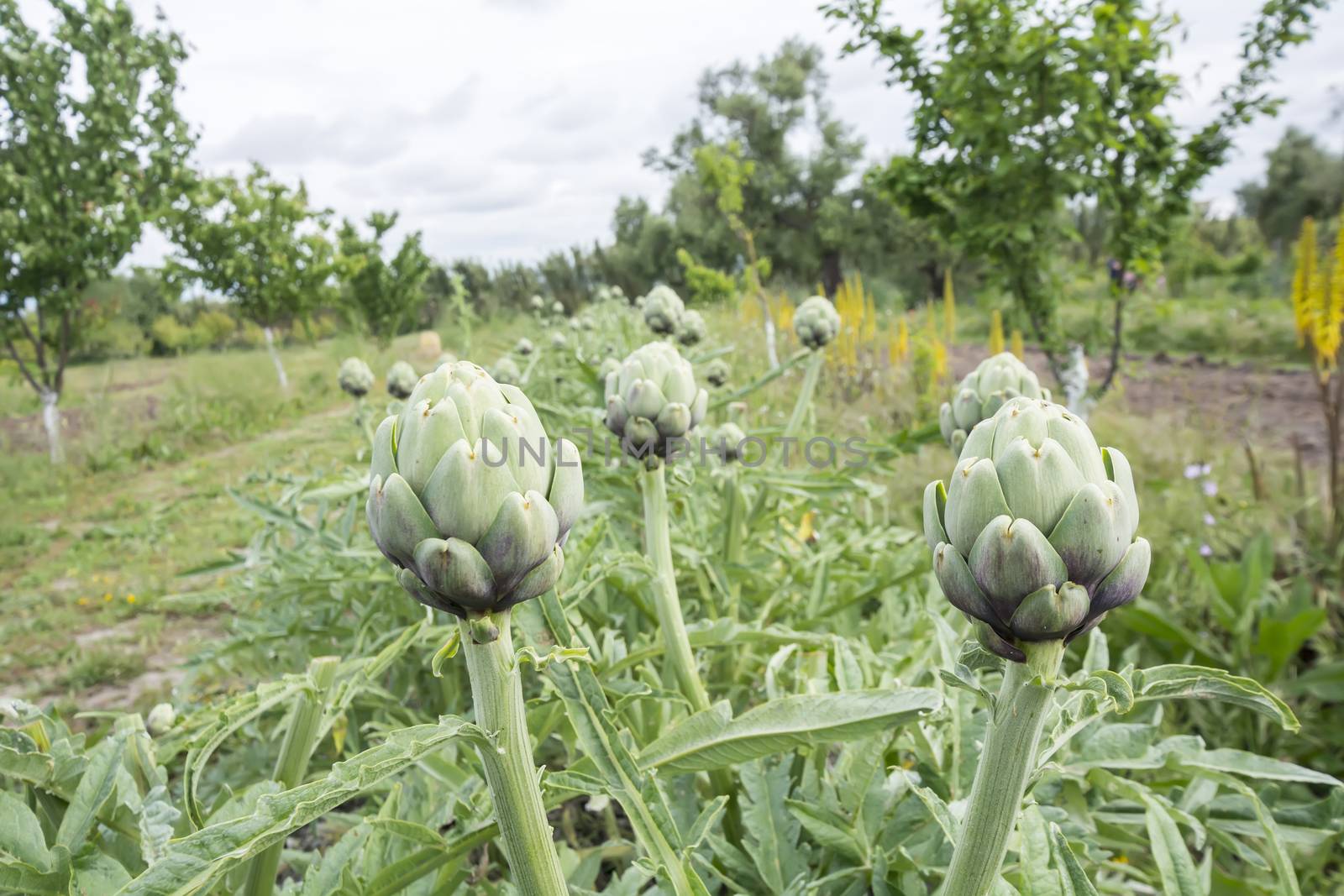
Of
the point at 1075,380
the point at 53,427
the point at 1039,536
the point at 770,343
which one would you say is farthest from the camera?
the point at 53,427

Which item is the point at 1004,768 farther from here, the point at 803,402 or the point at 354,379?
the point at 354,379

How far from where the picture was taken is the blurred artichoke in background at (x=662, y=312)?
5.17 feet

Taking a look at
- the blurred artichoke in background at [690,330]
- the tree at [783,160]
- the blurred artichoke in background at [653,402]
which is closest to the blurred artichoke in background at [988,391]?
the blurred artichoke in background at [653,402]

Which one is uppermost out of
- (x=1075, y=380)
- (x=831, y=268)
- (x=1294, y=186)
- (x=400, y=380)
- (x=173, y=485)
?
(x=1294, y=186)

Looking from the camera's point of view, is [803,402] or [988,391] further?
[803,402]

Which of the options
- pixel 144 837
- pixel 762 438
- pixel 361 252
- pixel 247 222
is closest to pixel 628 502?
pixel 762 438

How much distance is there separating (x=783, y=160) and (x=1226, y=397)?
47.2 ft

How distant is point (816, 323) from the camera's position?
1508mm

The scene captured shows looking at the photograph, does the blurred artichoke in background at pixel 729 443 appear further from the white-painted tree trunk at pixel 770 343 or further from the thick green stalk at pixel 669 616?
the white-painted tree trunk at pixel 770 343

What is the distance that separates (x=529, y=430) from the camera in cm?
46

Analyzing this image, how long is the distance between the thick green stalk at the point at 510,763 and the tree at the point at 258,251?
9613mm

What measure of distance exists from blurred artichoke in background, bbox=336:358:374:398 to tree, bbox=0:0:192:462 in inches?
232

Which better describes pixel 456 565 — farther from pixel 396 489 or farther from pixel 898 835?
pixel 898 835

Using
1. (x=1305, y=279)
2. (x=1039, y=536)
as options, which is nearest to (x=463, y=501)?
(x=1039, y=536)
